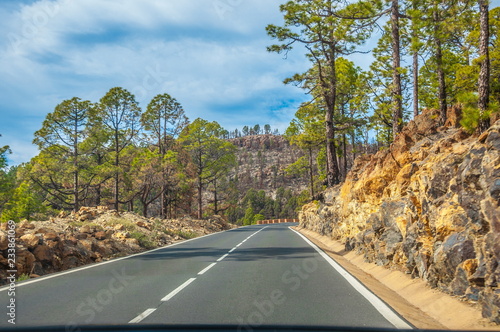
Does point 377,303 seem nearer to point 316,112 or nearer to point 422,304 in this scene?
point 422,304

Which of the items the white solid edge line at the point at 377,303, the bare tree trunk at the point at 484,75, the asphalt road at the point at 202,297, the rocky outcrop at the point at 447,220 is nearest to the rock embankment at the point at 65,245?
the asphalt road at the point at 202,297

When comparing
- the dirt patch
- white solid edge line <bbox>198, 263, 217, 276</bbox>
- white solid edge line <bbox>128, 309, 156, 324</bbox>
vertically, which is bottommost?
white solid edge line <bbox>198, 263, 217, 276</bbox>

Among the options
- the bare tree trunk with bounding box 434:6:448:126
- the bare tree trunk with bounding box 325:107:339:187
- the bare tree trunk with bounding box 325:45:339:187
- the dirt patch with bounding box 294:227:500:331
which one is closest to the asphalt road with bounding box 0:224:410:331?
the dirt patch with bounding box 294:227:500:331

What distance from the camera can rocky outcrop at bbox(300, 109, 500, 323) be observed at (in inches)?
217

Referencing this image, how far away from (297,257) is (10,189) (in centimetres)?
3378

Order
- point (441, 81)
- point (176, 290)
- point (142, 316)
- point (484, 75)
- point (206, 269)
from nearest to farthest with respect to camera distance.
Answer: point (142, 316) → point (176, 290) → point (484, 75) → point (206, 269) → point (441, 81)

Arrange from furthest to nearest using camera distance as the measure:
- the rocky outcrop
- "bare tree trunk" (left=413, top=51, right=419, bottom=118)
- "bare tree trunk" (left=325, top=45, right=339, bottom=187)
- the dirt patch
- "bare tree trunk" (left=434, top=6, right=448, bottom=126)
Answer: "bare tree trunk" (left=413, top=51, right=419, bottom=118), "bare tree trunk" (left=325, top=45, right=339, bottom=187), "bare tree trunk" (left=434, top=6, right=448, bottom=126), the rocky outcrop, the dirt patch

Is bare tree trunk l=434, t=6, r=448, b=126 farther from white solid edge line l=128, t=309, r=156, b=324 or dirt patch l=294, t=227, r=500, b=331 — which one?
white solid edge line l=128, t=309, r=156, b=324

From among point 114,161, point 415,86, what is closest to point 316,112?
point 415,86

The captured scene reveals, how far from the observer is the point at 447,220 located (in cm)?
705

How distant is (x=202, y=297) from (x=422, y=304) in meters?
3.83

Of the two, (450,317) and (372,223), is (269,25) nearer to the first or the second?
(372,223)

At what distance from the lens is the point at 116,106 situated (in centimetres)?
3384

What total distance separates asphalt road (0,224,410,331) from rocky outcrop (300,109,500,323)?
1220 millimetres
